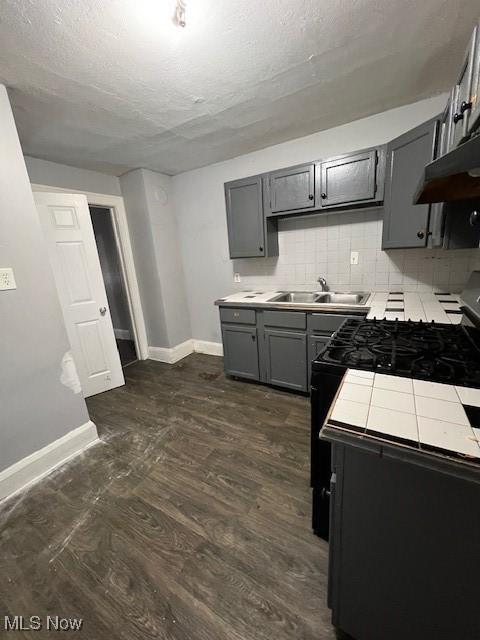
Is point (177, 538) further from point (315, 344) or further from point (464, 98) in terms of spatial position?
point (464, 98)

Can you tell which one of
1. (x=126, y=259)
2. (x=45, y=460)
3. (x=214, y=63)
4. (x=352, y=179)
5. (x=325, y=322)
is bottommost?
(x=45, y=460)

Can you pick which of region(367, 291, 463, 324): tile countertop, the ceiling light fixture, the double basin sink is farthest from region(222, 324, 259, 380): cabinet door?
the ceiling light fixture

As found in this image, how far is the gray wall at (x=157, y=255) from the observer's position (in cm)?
311

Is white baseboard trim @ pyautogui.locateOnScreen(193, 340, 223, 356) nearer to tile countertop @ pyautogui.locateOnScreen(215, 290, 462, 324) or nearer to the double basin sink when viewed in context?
tile countertop @ pyautogui.locateOnScreen(215, 290, 462, 324)

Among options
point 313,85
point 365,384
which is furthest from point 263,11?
point 365,384

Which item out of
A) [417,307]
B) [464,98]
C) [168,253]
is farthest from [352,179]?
[168,253]

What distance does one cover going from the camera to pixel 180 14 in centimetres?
108

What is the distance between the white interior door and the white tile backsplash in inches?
70.2

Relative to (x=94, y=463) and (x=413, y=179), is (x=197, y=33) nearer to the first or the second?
(x=413, y=179)

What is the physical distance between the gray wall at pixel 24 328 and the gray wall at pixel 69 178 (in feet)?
3.84

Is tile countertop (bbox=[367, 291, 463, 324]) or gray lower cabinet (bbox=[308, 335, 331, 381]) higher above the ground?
tile countertop (bbox=[367, 291, 463, 324])

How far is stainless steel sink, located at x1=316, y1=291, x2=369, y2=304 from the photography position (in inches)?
96.7

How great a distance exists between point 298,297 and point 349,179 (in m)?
1.17

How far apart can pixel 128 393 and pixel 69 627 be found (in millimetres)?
1865
